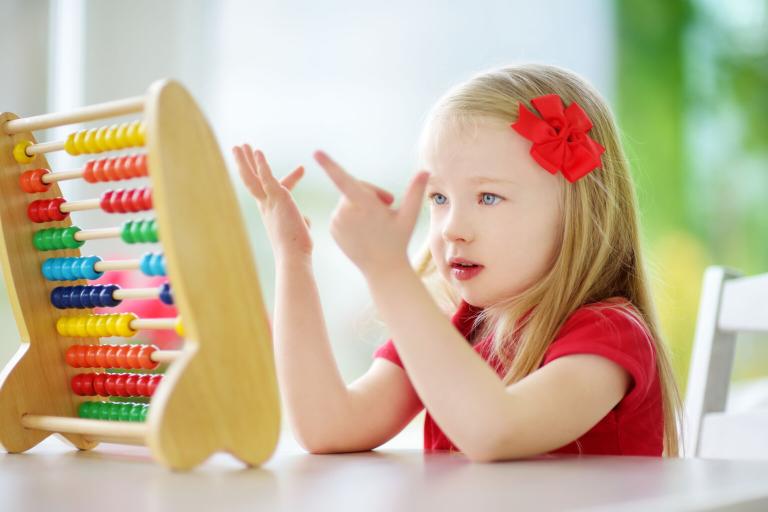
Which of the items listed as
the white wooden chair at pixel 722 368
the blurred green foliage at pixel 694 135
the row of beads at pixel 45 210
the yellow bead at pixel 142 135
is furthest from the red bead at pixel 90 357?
the blurred green foliage at pixel 694 135

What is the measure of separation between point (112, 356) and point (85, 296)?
0.21 ft

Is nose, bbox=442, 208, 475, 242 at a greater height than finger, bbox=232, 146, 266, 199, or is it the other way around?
finger, bbox=232, 146, 266, 199

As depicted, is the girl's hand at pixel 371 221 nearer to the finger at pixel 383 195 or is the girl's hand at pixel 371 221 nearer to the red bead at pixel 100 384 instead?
the finger at pixel 383 195

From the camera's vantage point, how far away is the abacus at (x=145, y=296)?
25.6 inches

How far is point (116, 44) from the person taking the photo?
221cm

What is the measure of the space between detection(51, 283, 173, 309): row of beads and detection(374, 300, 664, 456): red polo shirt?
44cm

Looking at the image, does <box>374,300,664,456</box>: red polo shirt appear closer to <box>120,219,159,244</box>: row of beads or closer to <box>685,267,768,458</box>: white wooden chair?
<box>685,267,768,458</box>: white wooden chair

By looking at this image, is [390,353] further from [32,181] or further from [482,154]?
[32,181]

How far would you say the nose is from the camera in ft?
3.30

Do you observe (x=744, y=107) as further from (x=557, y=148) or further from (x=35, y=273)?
(x=35, y=273)

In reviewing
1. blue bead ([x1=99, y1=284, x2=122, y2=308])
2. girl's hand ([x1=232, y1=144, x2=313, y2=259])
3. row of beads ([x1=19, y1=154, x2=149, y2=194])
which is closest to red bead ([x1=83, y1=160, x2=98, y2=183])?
row of beads ([x1=19, y1=154, x2=149, y2=194])

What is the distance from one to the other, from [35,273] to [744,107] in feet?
12.7

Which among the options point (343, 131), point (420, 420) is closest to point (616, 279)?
point (343, 131)

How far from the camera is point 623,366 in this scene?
3.00 ft
